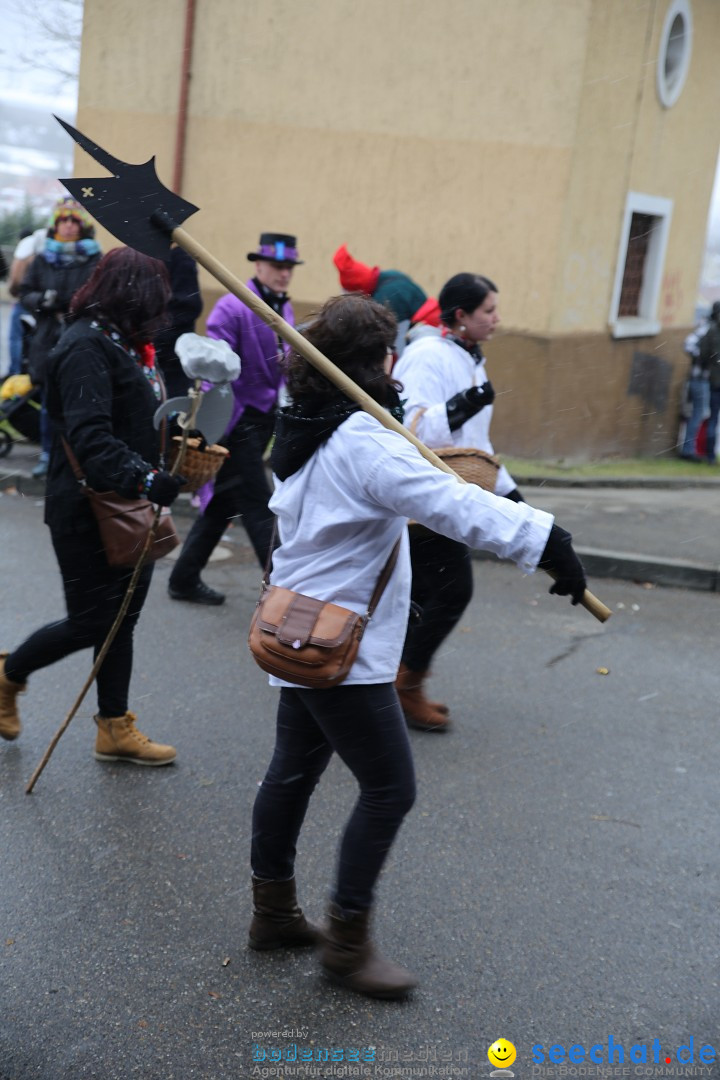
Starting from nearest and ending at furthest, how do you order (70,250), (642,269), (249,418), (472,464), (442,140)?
(472,464), (249,418), (70,250), (442,140), (642,269)

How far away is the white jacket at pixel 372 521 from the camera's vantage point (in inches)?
108

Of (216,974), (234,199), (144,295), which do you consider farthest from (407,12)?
(216,974)

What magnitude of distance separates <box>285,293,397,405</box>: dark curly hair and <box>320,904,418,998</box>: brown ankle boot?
4.36ft

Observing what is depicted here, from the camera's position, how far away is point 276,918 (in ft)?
10.4

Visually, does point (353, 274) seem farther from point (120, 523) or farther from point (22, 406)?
point (120, 523)

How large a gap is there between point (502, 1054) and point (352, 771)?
76 centimetres

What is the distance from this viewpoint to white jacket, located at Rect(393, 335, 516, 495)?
4539mm

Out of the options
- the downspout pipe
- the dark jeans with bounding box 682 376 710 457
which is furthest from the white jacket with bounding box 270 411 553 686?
the dark jeans with bounding box 682 376 710 457

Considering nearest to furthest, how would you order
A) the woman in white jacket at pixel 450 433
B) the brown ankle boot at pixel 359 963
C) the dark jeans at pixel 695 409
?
the brown ankle boot at pixel 359 963
the woman in white jacket at pixel 450 433
the dark jeans at pixel 695 409

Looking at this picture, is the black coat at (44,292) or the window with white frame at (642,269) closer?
the black coat at (44,292)

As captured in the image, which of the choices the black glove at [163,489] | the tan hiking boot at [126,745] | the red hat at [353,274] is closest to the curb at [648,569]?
the red hat at [353,274]

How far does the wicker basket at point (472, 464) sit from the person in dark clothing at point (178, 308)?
362 centimetres

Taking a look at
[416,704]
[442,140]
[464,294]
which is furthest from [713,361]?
[416,704]

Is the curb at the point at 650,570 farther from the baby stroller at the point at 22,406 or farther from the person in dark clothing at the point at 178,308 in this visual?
the baby stroller at the point at 22,406
